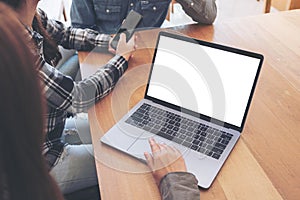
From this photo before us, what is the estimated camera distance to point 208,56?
901 mm

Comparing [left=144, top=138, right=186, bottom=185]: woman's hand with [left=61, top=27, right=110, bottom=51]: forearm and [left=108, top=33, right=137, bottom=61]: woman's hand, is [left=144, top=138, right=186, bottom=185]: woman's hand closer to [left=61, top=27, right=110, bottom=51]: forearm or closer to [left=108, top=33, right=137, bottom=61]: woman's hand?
[left=108, top=33, right=137, bottom=61]: woman's hand

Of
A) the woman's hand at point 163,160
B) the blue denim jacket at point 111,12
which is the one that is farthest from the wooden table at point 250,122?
the blue denim jacket at point 111,12

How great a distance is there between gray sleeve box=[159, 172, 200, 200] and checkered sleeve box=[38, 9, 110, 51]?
634 millimetres

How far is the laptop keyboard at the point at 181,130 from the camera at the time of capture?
0.82 m

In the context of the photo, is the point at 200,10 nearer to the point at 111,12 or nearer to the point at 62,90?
the point at 111,12

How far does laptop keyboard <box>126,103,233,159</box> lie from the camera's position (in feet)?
2.68

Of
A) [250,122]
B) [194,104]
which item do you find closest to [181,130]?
[194,104]

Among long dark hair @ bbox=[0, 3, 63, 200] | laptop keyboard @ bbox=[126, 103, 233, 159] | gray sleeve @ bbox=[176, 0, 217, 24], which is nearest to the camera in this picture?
long dark hair @ bbox=[0, 3, 63, 200]

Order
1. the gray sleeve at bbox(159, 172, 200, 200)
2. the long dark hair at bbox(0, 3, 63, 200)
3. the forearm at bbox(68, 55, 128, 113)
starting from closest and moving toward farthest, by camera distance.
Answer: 1. the long dark hair at bbox(0, 3, 63, 200)
2. the gray sleeve at bbox(159, 172, 200, 200)
3. the forearm at bbox(68, 55, 128, 113)

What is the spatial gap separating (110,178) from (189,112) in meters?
0.28

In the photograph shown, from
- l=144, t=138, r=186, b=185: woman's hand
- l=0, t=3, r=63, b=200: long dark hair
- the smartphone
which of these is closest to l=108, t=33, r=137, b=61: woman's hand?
the smartphone

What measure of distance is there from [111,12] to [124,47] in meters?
0.33

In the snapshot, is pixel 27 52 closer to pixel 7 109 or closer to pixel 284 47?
pixel 7 109

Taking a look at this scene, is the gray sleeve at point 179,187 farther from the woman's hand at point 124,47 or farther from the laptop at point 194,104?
the woman's hand at point 124,47
